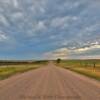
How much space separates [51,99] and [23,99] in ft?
3.94

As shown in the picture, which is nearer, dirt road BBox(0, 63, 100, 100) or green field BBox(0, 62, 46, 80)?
dirt road BBox(0, 63, 100, 100)

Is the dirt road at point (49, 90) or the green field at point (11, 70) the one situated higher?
the green field at point (11, 70)

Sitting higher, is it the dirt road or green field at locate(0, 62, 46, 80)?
green field at locate(0, 62, 46, 80)

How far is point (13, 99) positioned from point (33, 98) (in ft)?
2.90

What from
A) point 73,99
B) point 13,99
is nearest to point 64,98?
point 73,99

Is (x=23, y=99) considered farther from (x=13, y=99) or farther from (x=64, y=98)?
(x=64, y=98)

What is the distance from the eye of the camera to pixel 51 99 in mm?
10070

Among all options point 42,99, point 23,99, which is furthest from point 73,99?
point 23,99

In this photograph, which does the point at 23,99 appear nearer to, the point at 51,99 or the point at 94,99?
the point at 51,99

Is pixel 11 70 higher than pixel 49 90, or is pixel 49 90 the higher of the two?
pixel 11 70

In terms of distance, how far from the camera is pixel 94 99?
10.1 metres

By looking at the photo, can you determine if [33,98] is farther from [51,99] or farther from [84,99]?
[84,99]

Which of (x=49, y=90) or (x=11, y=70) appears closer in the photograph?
(x=49, y=90)

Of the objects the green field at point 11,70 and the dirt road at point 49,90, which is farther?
the green field at point 11,70
